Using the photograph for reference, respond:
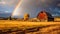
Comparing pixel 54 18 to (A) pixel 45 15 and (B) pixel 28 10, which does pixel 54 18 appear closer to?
(A) pixel 45 15

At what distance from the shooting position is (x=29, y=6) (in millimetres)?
4117

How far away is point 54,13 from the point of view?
4.13 m

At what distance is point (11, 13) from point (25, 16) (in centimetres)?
38


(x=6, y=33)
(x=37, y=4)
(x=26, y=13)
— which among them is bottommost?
(x=6, y=33)

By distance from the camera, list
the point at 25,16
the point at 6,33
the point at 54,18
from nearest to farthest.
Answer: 1. the point at 6,33
2. the point at 25,16
3. the point at 54,18

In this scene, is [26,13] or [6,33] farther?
[26,13]

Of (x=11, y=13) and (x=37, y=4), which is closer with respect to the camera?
(x=11, y=13)

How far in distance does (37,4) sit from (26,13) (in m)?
0.44

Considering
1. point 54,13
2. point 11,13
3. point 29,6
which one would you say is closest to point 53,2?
point 54,13

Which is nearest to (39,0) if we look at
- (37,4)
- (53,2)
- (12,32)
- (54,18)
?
(37,4)

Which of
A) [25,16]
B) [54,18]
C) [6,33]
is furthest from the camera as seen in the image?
[54,18]

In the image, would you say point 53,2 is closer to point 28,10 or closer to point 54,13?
point 54,13

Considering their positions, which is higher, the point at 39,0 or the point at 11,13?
the point at 39,0

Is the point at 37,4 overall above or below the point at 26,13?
above
